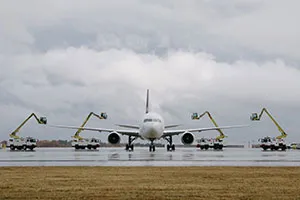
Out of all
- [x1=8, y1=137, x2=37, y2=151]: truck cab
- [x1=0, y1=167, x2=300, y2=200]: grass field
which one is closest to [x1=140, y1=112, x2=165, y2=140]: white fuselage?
[x1=8, y1=137, x2=37, y2=151]: truck cab

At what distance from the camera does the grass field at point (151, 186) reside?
12773mm

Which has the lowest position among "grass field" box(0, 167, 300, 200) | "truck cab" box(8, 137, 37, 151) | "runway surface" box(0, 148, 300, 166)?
"grass field" box(0, 167, 300, 200)

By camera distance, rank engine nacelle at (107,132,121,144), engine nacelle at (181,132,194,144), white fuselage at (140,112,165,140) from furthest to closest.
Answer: engine nacelle at (181,132,194,144) < engine nacelle at (107,132,121,144) < white fuselage at (140,112,165,140)

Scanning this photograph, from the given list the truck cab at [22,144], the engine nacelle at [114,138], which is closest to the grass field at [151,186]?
the engine nacelle at [114,138]

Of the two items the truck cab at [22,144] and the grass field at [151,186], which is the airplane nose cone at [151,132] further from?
the grass field at [151,186]

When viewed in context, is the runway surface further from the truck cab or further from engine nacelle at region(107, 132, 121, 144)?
the truck cab

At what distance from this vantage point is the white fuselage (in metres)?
55.6

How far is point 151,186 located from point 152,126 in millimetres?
40573

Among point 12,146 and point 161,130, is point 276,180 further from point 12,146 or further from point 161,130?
point 12,146

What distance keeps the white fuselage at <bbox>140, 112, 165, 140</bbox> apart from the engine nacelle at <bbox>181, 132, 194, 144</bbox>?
6.66 metres

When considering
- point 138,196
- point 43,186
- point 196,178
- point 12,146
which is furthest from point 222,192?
point 12,146

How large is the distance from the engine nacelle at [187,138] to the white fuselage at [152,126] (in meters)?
6.66

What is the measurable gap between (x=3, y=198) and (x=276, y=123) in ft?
321

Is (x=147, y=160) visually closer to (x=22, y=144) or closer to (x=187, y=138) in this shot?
(x=187, y=138)
